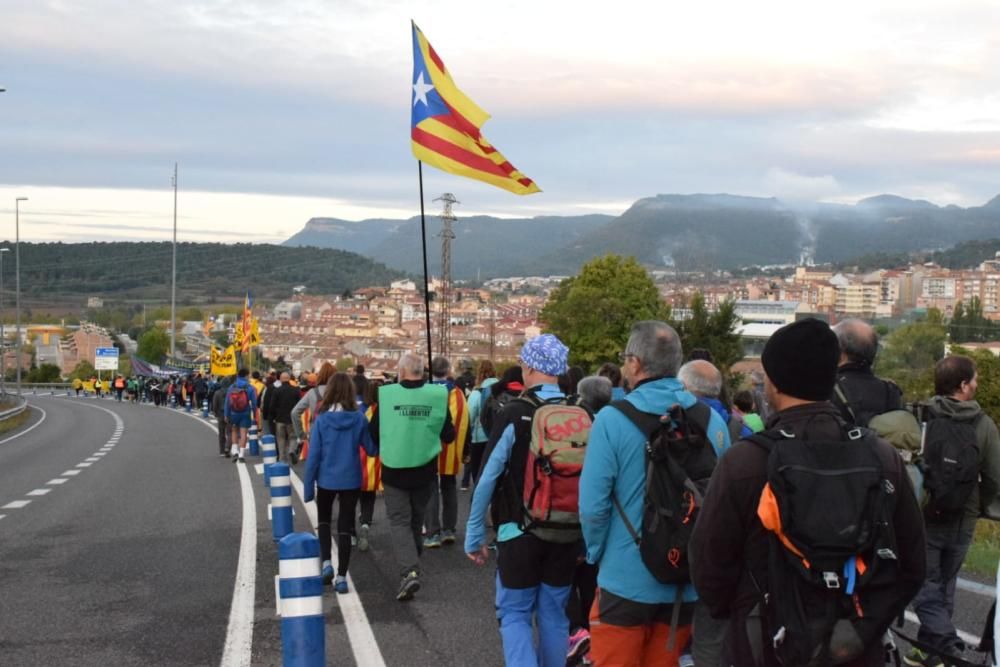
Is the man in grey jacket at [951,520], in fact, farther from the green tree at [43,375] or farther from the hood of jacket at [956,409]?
the green tree at [43,375]

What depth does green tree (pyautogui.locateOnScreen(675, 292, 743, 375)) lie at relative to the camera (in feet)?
251

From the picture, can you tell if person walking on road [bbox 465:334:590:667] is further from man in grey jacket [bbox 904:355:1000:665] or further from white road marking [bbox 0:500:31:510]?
white road marking [bbox 0:500:31:510]

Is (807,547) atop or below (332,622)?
atop

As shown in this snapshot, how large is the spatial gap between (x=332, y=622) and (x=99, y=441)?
24.1 metres

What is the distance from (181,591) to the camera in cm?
861

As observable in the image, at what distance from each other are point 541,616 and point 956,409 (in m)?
2.65

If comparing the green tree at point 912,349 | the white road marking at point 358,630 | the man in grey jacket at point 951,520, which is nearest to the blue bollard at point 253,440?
the white road marking at point 358,630

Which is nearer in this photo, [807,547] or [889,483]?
[807,547]

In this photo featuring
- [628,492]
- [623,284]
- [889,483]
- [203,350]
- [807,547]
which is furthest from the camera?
[203,350]

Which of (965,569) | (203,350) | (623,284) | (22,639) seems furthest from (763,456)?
(203,350)

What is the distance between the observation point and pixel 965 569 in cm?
927

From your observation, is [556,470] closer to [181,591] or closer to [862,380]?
[862,380]

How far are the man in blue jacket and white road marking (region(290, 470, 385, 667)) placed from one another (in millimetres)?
2337

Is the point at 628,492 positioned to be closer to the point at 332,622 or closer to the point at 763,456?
the point at 763,456
